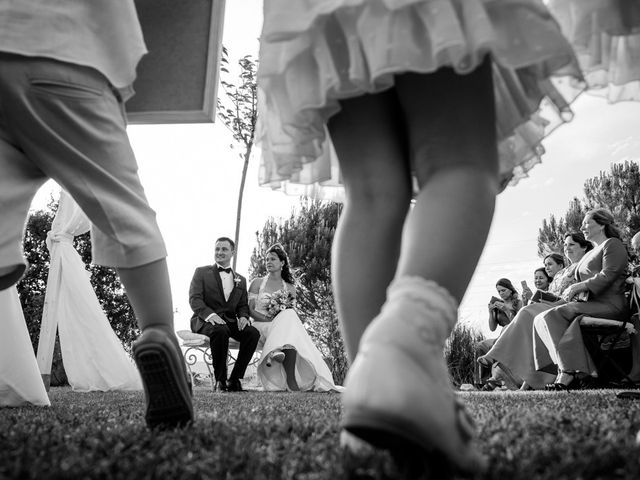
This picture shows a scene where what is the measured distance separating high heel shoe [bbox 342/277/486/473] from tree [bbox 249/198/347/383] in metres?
16.9

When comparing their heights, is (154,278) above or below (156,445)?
above

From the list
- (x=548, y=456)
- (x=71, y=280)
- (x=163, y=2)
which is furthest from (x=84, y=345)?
(x=548, y=456)

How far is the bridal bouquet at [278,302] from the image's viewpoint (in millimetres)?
8797

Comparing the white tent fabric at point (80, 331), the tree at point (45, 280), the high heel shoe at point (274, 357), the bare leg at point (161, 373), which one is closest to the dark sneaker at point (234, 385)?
the high heel shoe at point (274, 357)

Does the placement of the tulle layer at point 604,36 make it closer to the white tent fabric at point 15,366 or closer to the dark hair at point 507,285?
the white tent fabric at point 15,366

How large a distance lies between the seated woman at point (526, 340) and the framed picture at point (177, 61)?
6044 mm

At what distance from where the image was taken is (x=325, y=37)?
1149mm

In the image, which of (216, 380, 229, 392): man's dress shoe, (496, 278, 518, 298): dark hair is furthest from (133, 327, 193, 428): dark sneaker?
(496, 278, 518, 298): dark hair

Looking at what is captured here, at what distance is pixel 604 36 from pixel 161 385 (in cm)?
142

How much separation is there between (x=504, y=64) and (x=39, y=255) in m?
15.4

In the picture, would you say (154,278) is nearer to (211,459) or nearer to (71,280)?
(211,459)

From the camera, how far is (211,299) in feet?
27.6

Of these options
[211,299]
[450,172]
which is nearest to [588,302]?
[211,299]

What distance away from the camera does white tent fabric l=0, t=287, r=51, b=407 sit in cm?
328
